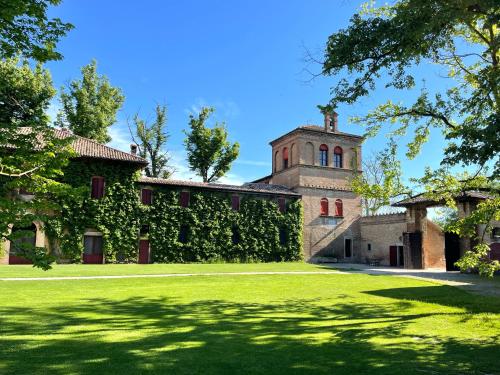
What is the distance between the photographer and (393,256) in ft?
117

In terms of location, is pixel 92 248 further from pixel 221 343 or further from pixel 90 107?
pixel 221 343

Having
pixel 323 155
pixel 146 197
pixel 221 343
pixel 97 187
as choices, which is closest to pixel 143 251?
pixel 146 197

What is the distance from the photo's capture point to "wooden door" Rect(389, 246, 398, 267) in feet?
116

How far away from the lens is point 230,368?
5793 mm

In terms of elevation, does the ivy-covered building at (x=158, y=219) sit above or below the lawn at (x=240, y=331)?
above

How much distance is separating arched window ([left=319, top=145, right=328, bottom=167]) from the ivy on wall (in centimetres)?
501

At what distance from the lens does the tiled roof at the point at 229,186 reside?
107ft

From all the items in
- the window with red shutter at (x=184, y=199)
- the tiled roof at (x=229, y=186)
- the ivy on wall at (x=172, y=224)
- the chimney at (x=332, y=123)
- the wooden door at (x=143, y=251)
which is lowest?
the wooden door at (x=143, y=251)

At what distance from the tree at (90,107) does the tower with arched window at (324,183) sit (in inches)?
696

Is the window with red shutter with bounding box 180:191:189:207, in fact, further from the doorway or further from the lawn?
the lawn

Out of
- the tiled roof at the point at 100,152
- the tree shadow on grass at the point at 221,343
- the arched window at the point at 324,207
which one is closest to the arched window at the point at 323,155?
the arched window at the point at 324,207

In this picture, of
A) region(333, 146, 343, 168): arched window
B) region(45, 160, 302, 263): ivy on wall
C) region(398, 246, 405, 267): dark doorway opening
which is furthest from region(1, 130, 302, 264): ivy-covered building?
region(398, 246, 405, 267): dark doorway opening

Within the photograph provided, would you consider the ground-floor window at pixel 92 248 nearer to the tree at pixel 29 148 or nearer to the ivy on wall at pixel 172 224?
the ivy on wall at pixel 172 224

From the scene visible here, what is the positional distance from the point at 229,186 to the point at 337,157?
12485mm
